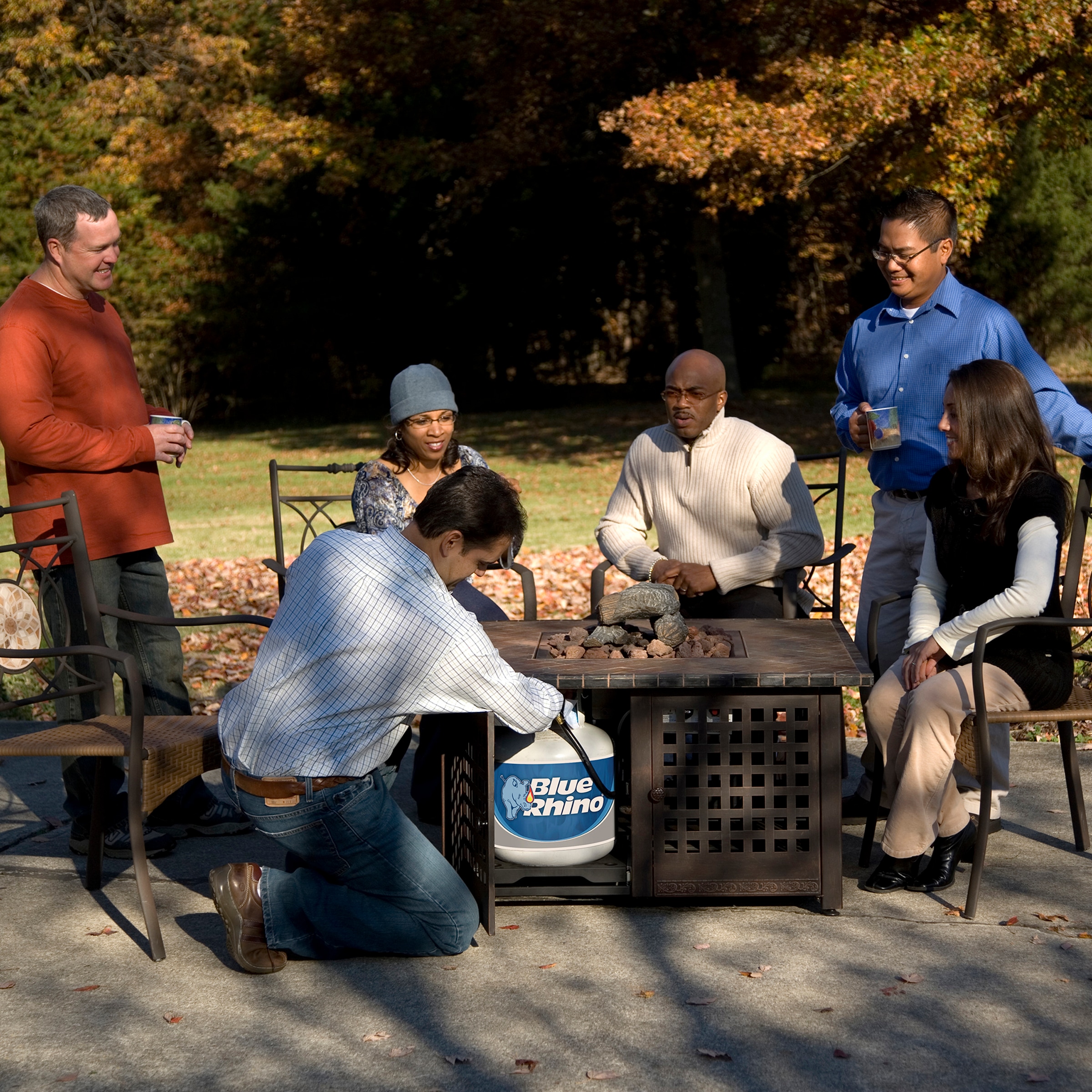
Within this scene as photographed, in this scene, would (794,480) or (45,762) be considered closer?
(794,480)

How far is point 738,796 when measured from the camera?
399 centimetres

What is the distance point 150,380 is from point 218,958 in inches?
933

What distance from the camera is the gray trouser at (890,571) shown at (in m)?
4.86

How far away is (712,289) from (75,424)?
17746 mm

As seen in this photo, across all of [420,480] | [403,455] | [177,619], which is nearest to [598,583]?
[420,480]

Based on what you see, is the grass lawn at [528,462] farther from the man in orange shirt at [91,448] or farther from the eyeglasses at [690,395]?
the man in orange shirt at [91,448]

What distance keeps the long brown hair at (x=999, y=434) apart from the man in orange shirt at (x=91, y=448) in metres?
2.53

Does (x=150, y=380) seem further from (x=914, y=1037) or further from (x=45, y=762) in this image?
(x=914, y=1037)

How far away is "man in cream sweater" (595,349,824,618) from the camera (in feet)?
16.8

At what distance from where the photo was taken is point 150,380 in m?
26.2

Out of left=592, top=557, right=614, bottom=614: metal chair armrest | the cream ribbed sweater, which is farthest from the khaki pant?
left=592, top=557, right=614, bottom=614: metal chair armrest

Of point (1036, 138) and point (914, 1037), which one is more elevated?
point (1036, 138)

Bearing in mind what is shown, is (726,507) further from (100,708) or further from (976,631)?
(100,708)

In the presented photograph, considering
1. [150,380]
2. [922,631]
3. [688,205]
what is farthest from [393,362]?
[922,631]
